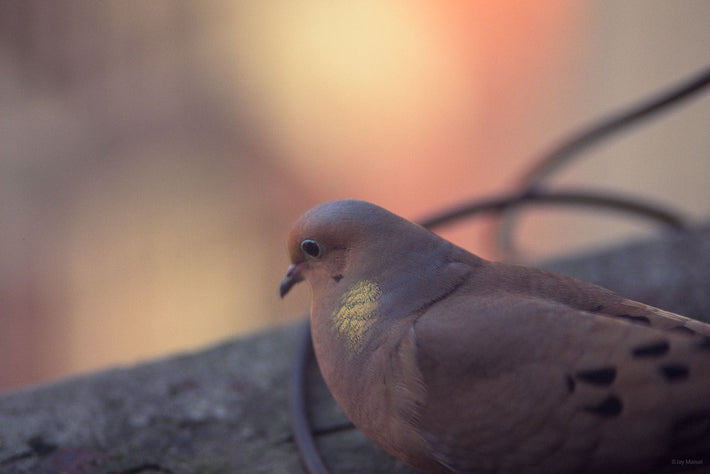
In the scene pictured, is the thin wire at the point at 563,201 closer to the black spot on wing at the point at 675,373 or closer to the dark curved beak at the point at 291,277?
the dark curved beak at the point at 291,277

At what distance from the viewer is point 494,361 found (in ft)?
2.81

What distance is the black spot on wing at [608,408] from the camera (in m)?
0.80

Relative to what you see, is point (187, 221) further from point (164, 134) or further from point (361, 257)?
point (361, 257)

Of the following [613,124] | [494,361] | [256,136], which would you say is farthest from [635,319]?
[256,136]

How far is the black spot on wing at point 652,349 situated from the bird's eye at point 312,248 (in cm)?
52

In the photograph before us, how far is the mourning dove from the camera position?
80 cm

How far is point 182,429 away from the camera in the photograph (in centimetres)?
132

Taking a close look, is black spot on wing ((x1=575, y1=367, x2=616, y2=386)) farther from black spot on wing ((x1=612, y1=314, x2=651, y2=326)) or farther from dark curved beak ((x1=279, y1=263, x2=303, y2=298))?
dark curved beak ((x1=279, y1=263, x2=303, y2=298))

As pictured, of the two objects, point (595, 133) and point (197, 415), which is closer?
point (197, 415)

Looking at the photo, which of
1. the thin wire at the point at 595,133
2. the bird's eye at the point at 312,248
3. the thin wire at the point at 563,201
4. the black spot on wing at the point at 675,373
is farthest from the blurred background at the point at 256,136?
the black spot on wing at the point at 675,373

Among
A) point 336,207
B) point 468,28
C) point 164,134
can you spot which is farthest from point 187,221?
point 336,207

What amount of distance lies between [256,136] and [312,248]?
315 cm

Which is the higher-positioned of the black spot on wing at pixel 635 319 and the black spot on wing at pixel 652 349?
the black spot on wing at pixel 635 319

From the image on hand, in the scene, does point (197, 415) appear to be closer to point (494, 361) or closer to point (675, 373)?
point (494, 361)
